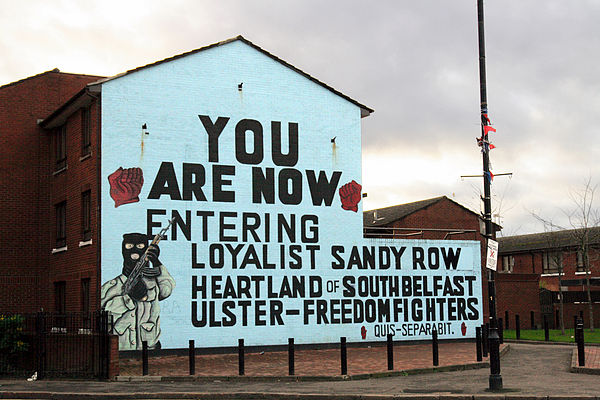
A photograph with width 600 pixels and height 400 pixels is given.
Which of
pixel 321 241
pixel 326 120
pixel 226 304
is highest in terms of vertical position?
pixel 326 120


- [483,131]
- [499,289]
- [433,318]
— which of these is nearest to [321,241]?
[433,318]

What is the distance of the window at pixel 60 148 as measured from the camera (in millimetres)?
28219

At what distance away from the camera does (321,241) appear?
87.8 feet

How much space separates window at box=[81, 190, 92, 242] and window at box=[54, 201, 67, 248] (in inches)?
96.6

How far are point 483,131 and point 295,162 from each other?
9.17 metres

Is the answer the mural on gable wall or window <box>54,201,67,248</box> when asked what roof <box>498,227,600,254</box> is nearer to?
the mural on gable wall

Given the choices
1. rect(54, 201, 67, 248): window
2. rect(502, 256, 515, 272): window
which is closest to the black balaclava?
rect(54, 201, 67, 248): window

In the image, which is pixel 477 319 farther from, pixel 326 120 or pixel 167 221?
pixel 167 221

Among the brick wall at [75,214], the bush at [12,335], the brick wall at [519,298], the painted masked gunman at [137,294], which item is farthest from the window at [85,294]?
the brick wall at [519,298]

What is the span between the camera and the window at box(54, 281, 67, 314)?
90.1 ft

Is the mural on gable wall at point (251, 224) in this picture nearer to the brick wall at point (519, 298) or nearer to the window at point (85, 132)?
the window at point (85, 132)

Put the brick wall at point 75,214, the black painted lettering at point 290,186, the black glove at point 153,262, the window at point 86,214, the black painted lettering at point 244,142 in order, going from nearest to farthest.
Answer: the black glove at point 153,262, the brick wall at point 75,214, the window at point 86,214, the black painted lettering at point 244,142, the black painted lettering at point 290,186

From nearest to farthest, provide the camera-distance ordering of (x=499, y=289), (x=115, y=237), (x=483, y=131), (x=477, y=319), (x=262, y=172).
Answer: (x=483, y=131), (x=115, y=237), (x=262, y=172), (x=477, y=319), (x=499, y=289)

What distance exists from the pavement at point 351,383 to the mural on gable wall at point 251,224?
10.4ft
